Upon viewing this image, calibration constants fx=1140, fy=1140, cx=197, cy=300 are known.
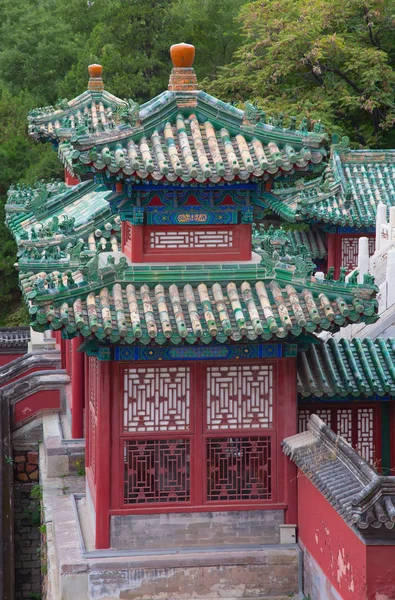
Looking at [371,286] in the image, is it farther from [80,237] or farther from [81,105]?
[81,105]

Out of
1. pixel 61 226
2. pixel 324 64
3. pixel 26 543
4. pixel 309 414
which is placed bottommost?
pixel 26 543

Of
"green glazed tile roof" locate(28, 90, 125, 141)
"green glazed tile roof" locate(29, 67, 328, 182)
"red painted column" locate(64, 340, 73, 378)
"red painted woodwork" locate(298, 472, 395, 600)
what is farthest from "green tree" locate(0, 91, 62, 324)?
"red painted woodwork" locate(298, 472, 395, 600)

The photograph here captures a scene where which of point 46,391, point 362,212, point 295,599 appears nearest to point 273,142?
point 295,599

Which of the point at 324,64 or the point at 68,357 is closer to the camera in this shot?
the point at 68,357

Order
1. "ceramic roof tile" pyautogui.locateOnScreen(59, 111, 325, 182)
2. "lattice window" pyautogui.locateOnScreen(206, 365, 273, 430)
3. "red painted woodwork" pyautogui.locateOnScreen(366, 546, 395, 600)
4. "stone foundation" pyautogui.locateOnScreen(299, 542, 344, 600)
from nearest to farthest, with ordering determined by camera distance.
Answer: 1. "red painted woodwork" pyautogui.locateOnScreen(366, 546, 395, 600)
2. "stone foundation" pyautogui.locateOnScreen(299, 542, 344, 600)
3. "ceramic roof tile" pyautogui.locateOnScreen(59, 111, 325, 182)
4. "lattice window" pyautogui.locateOnScreen(206, 365, 273, 430)

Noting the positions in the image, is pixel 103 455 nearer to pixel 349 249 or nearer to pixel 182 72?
pixel 182 72

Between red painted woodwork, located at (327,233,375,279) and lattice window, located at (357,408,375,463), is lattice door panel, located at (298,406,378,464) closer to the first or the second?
lattice window, located at (357,408,375,463)

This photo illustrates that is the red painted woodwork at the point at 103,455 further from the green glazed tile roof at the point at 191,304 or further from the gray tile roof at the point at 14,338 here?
the gray tile roof at the point at 14,338

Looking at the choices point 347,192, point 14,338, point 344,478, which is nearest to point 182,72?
point 344,478
